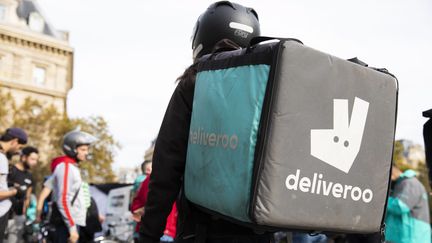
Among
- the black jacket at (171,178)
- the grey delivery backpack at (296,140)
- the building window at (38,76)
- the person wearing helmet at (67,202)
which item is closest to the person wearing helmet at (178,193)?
the black jacket at (171,178)

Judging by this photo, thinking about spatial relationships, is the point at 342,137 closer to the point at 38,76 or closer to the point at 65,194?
the point at 65,194

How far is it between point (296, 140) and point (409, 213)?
172 inches

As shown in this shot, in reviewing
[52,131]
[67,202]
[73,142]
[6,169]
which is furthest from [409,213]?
[52,131]

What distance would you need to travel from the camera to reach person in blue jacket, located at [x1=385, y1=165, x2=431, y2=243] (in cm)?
535

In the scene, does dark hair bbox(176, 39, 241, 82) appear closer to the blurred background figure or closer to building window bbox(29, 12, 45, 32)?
the blurred background figure

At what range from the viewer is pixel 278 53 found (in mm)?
1671

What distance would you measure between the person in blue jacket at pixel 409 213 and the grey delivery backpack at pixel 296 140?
152 inches

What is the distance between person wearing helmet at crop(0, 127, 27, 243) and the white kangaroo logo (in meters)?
3.78

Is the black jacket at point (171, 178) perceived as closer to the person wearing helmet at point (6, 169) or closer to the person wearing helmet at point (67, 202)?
the person wearing helmet at point (6, 169)

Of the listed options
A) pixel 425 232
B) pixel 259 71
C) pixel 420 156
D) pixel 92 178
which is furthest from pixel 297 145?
pixel 420 156

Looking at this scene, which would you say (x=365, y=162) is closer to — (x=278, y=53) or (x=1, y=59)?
(x=278, y=53)

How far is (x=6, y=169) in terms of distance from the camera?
15.3 feet

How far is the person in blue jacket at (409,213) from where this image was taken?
5352 millimetres

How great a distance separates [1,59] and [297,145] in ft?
165
